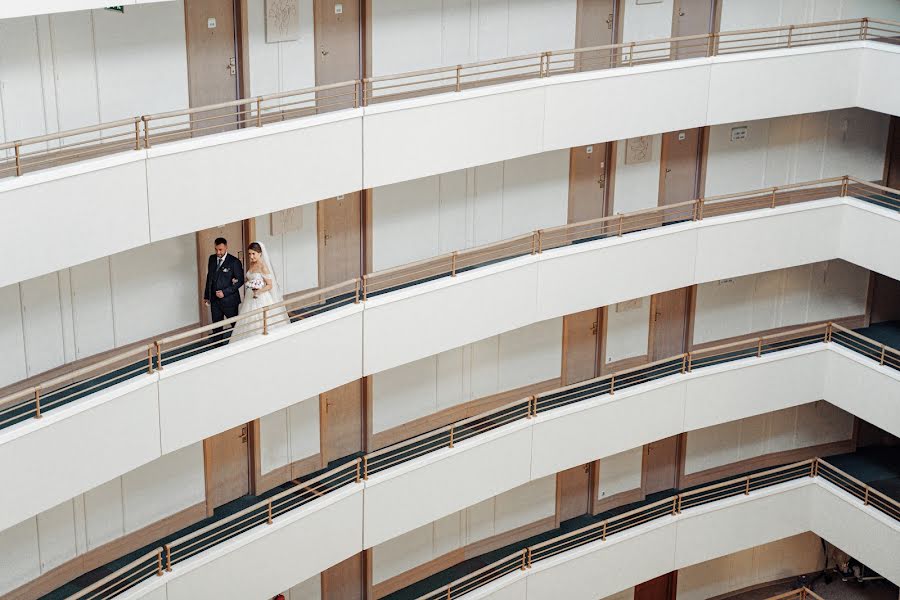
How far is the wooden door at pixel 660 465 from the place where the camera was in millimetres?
26797

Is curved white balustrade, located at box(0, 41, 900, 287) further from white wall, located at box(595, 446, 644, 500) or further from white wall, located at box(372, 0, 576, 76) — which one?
white wall, located at box(595, 446, 644, 500)

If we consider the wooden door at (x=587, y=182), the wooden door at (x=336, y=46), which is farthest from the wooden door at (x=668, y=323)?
the wooden door at (x=336, y=46)

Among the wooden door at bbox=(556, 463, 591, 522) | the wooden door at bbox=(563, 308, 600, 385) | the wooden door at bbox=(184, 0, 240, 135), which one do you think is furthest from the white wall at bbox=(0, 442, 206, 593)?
the wooden door at bbox=(556, 463, 591, 522)

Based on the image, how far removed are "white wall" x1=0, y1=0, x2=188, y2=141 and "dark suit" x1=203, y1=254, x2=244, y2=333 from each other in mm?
2312

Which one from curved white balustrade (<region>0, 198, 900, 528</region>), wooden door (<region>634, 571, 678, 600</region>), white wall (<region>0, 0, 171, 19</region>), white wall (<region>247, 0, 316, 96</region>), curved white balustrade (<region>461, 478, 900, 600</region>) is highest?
white wall (<region>0, 0, 171, 19</region>)

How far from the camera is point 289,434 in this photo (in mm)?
21875

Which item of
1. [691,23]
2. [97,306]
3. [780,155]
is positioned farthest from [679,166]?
[97,306]

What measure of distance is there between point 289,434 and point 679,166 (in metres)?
9.19

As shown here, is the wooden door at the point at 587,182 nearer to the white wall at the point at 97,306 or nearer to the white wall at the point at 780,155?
the white wall at the point at 780,155

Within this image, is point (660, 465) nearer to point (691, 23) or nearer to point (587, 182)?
point (587, 182)

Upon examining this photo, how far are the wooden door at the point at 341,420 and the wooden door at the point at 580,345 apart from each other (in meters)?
4.53

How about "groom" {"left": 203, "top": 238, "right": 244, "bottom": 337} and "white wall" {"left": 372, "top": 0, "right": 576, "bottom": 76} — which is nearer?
"groom" {"left": 203, "top": 238, "right": 244, "bottom": 337}

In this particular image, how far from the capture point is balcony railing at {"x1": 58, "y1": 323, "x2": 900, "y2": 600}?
779 inches

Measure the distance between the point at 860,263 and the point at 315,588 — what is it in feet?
39.1
